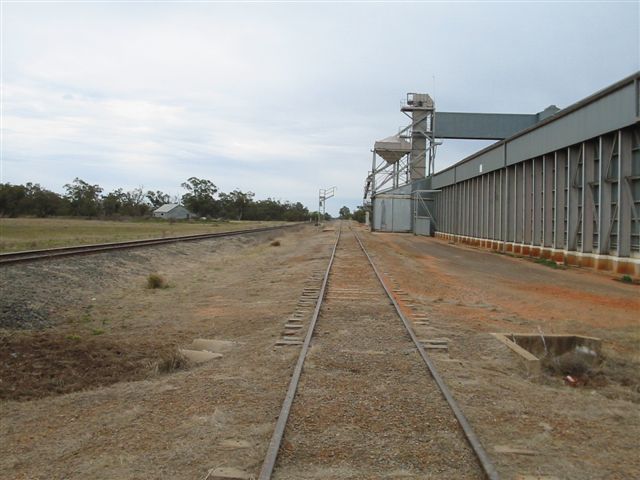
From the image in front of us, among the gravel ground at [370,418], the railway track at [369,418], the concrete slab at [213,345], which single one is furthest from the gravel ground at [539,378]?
the concrete slab at [213,345]

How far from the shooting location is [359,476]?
4.24 m

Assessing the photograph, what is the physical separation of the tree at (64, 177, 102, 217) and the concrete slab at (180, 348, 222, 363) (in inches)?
4675

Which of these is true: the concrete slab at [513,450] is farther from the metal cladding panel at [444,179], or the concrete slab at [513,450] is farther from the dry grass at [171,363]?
the metal cladding panel at [444,179]

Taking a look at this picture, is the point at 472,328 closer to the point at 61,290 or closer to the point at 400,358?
the point at 400,358

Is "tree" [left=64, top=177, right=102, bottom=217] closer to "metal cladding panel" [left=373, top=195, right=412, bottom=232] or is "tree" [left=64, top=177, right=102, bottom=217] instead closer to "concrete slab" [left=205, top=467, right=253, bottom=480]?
"metal cladding panel" [left=373, top=195, right=412, bottom=232]

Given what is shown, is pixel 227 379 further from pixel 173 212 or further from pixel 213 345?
pixel 173 212

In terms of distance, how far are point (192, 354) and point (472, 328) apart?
4885mm

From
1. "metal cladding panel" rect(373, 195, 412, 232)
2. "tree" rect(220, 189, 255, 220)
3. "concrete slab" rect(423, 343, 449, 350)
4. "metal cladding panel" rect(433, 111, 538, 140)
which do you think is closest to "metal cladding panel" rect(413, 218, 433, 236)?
"metal cladding panel" rect(373, 195, 412, 232)

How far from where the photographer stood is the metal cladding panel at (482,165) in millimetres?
34500

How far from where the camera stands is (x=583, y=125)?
73.8 ft

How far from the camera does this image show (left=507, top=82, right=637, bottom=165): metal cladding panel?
62.9 feet

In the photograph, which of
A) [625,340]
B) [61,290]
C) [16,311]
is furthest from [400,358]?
[61,290]

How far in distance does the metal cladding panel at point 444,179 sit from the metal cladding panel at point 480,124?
465 cm

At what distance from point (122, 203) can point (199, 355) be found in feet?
434
